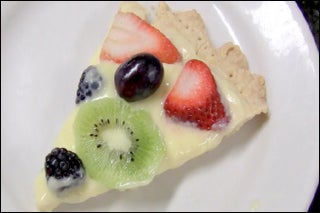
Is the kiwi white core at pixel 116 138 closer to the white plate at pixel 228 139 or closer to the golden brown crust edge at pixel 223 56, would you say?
the white plate at pixel 228 139

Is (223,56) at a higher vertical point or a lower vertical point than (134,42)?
lower

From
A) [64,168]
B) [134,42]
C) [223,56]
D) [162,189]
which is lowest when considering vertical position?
[162,189]

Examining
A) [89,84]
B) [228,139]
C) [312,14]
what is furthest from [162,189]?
[312,14]

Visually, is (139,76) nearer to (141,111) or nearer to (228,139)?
(141,111)

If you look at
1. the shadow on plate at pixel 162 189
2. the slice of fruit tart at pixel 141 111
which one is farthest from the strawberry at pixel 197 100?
the shadow on plate at pixel 162 189

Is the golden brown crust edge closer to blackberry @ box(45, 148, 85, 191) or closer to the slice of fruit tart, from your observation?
the slice of fruit tart

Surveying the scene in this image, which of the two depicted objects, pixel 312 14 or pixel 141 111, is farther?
pixel 312 14

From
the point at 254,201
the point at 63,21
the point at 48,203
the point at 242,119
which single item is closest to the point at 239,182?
the point at 254,201
